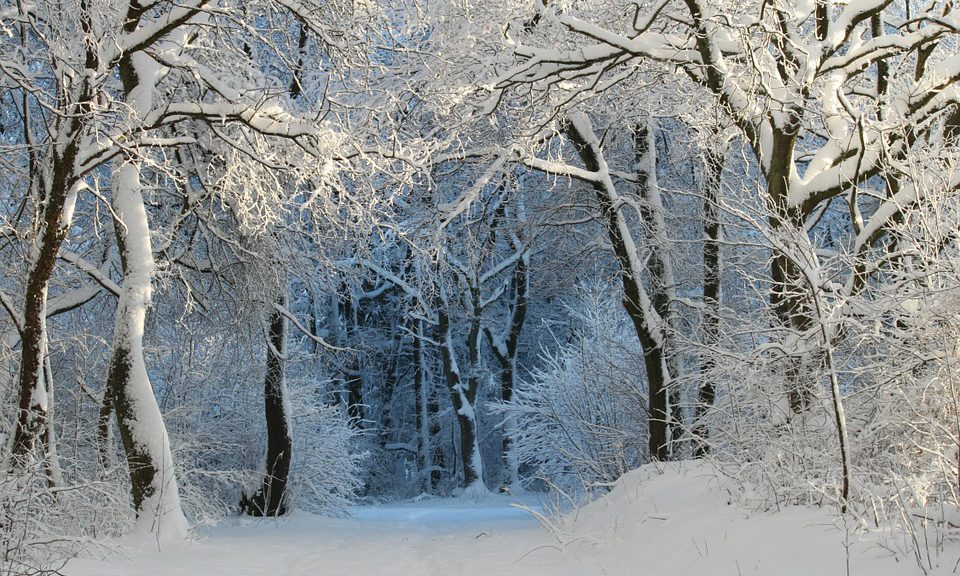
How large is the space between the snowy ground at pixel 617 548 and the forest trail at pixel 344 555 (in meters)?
0.01

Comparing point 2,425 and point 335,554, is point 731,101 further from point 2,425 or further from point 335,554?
point 2,425

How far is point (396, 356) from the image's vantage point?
33.3m

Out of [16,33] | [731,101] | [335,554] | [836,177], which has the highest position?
[16,33]

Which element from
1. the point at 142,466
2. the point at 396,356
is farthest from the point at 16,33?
the point at 396,356

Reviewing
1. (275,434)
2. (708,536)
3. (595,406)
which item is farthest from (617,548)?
(275,434)

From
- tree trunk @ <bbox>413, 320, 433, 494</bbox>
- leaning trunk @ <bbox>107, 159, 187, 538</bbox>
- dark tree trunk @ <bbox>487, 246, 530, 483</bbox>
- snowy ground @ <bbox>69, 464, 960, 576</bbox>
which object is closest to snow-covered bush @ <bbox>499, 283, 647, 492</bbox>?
snowy ground @ <bbox>69, 464, 960, 576</bbox>

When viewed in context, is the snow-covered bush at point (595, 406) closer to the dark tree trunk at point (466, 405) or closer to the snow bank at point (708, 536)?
the snow bank at point (708, 536)

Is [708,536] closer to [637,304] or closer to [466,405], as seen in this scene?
[637,304]

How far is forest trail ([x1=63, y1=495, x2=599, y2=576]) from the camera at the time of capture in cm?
668

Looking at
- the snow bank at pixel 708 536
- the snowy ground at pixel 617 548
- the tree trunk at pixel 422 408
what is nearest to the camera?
the snow bank at pixel 708 536

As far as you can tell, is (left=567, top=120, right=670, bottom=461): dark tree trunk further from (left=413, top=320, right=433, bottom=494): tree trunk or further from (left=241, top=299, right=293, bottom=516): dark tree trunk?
(left=413, top=320, right=433, bottom=494): tree trunk

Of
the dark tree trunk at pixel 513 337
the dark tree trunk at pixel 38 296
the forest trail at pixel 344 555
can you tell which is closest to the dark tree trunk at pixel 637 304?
the forest trail at pixel 344 555

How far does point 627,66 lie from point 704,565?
246 inches

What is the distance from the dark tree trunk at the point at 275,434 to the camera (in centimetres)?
1389
